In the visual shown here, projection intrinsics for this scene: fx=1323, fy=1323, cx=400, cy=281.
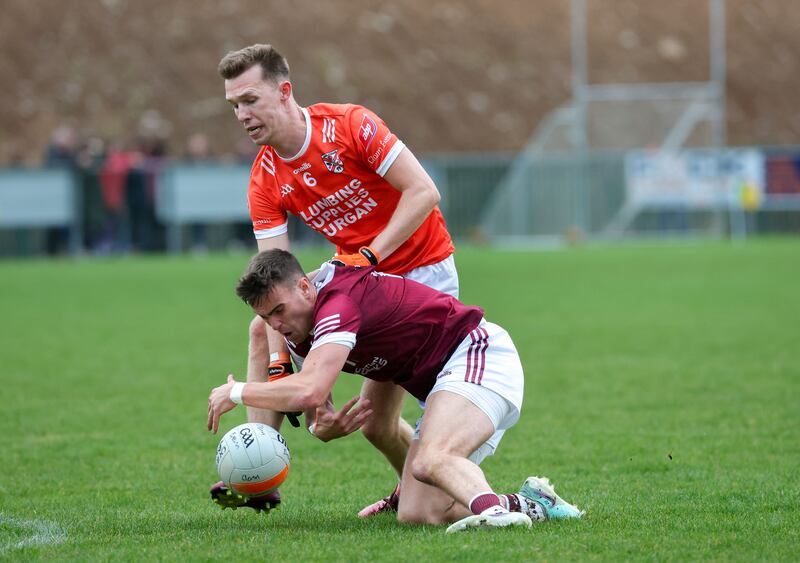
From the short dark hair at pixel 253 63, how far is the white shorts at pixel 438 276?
4.20 ft

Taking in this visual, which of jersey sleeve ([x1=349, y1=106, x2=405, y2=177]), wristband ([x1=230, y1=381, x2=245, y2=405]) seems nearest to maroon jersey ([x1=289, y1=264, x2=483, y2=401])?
wristband ([x1=230, y1=381, x2=245, y2=405])

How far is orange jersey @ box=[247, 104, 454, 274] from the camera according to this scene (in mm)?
6684

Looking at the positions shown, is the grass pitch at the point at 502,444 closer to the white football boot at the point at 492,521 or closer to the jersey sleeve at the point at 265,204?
the white football boot at the point at 492,521

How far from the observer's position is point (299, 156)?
22.0 ft

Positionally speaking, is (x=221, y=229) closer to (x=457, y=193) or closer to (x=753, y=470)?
(x=457, y=193)

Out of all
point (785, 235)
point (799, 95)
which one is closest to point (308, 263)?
point (785, 235)

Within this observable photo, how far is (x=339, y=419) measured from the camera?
5.93 metres

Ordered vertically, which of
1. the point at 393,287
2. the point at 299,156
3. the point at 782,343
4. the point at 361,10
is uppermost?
the point at 361,10

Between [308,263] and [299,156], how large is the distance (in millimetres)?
15780

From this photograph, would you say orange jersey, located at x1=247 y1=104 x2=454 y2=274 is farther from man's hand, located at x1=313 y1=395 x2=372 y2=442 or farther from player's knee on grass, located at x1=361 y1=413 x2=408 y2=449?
man's hand, located at x1=313 y1=395 x2=372 y2=442

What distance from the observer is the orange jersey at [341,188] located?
6684 mm

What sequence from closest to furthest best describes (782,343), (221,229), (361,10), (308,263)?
→ (782,343), (308,263), (221,229), (361,10)

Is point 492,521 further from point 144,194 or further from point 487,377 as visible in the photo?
point 144,194

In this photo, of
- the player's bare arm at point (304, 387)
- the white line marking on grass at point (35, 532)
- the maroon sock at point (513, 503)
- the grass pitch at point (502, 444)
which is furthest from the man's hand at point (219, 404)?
the maroon sock at point (513, 503)
